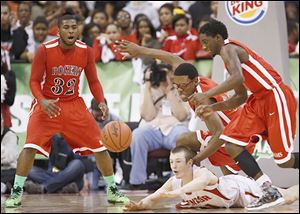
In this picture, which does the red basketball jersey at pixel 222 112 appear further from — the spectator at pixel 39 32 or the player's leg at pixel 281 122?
the spectator at pixel 39 32

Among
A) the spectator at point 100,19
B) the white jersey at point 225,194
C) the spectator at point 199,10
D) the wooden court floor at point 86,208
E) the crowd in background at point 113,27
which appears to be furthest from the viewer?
the spectator at point 100,19

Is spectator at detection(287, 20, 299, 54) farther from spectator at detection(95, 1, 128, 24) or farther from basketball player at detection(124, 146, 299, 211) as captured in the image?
basketball player at detection(124, 146, 299, 211)

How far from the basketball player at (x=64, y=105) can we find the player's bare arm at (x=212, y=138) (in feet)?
3.60

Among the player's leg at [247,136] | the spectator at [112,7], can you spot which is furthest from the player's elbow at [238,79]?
the spectator at [112,7]

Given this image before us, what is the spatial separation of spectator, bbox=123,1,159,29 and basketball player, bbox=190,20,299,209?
19.6ft

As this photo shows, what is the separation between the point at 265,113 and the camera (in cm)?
753

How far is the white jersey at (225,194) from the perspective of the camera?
7137 mm

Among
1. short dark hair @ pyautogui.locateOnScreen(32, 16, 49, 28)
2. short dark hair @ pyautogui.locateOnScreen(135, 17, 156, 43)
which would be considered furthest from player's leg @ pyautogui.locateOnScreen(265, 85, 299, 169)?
short dark hair @ pyautogui.locateOnScreen(32, 16, 49, 28)

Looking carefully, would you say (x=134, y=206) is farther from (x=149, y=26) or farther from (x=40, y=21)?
(x=40, y=21)

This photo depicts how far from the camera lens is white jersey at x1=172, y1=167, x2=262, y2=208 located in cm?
714

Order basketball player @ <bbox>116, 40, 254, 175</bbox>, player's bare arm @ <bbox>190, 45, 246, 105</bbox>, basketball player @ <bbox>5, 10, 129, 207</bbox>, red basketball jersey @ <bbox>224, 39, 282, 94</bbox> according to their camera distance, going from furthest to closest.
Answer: basketball player @ <bbox>5, 10, 129, 207</bbox> < red basketball jersey @ <bbox>224, 39, 282, 94</bbox> < basketball player @ <bbox>116, 40, 254, 175</bbox> < player's bare arm @ <bbox>190, 45, 246, 105</bbox>

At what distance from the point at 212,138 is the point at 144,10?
6374 millimetres

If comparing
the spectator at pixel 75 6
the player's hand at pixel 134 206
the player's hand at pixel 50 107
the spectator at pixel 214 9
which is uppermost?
the spectator at pixel 75 6

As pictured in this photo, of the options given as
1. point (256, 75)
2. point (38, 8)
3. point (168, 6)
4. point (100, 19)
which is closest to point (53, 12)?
point (38, 8)
